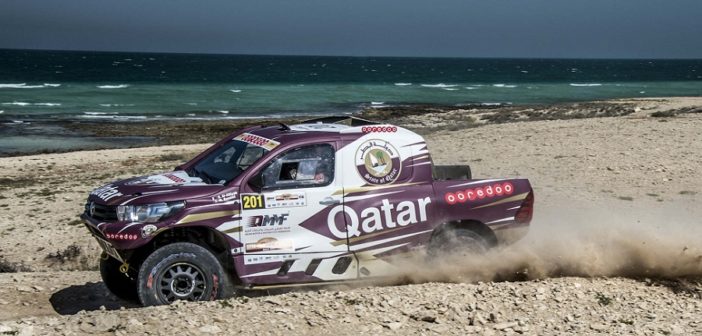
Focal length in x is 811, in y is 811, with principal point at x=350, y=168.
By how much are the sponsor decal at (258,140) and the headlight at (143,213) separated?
1.25m

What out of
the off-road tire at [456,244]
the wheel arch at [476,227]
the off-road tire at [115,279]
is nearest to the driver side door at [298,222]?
the off-road tire at [456,244]

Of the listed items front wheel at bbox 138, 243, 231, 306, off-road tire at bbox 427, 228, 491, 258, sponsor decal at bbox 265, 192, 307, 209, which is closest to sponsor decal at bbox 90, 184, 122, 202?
front wheel at bbox 138, 243, 231, 306

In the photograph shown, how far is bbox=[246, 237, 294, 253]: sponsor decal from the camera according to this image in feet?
25.8

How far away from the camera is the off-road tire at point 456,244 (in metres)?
8.56

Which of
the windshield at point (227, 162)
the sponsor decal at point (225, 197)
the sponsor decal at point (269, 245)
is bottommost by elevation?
the sponsor decal at point (269, 245)

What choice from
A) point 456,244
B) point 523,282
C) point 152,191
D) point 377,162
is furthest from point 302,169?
point 523,282

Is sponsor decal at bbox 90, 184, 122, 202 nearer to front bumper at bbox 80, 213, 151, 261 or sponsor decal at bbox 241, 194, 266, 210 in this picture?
front bumper at bbox 80, 213, 151, 261

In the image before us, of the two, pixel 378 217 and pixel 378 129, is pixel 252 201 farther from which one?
pixel 378 129

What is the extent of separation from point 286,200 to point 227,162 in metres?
0.93

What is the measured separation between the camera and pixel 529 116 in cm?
3700

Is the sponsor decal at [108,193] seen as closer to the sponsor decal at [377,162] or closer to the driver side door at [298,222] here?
the driver side door at [298,222]

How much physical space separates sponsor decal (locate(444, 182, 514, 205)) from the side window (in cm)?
133

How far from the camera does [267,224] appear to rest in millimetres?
7883

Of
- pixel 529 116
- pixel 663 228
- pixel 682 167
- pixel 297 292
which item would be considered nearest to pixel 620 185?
pixel 682 167
